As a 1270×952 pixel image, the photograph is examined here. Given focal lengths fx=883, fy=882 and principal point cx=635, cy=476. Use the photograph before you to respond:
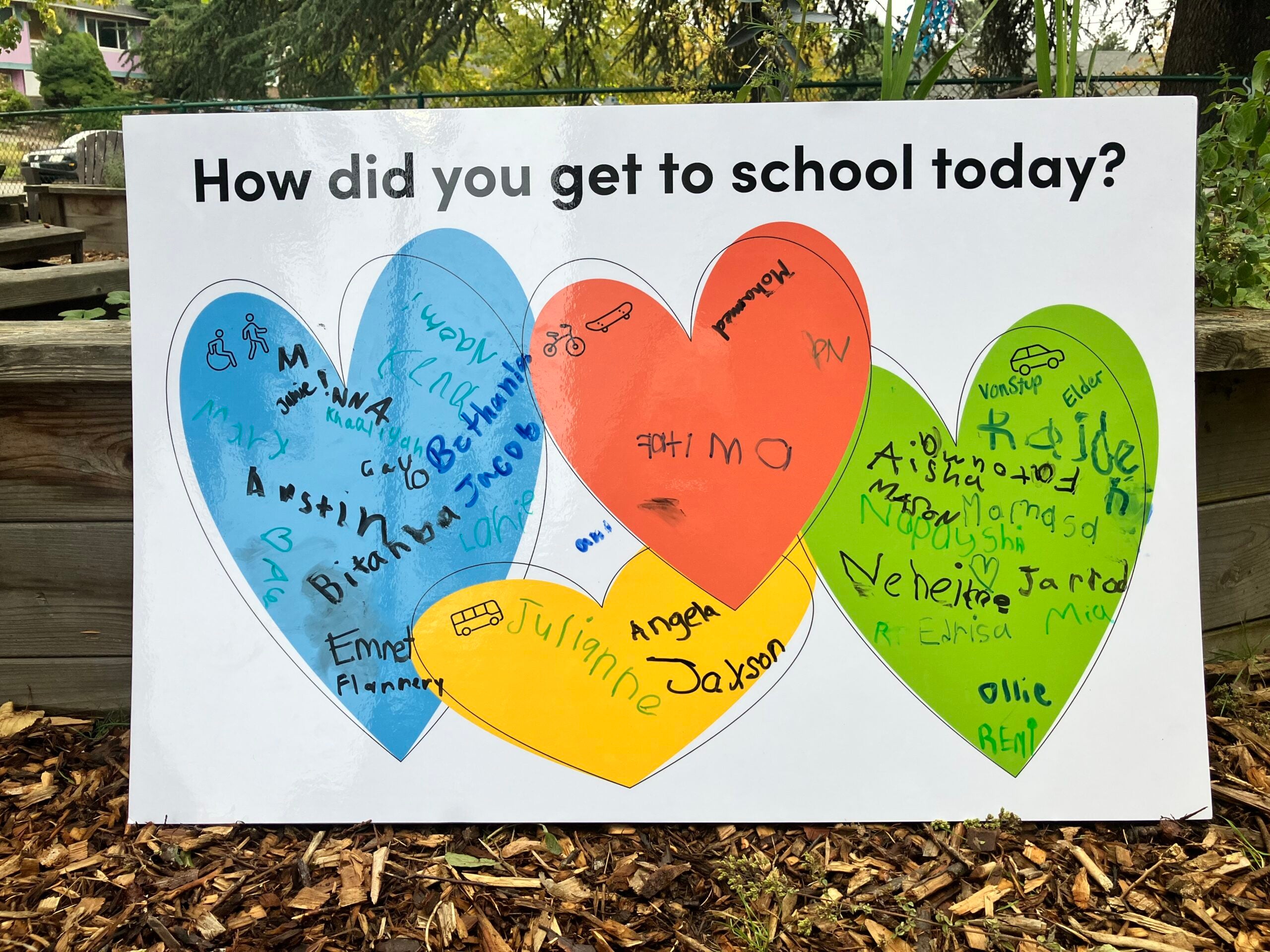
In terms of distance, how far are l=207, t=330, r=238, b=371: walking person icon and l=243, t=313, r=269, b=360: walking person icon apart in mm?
32

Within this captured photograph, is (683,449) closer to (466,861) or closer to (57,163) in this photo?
(466,861)

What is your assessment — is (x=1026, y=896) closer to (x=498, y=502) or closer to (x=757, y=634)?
(x=757, y=634)

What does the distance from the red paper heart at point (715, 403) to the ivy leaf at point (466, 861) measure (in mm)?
586

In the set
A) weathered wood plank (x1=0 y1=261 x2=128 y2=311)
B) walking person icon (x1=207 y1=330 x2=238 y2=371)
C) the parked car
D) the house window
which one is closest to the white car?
the parked car

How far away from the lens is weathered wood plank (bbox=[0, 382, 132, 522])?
66.4 inches

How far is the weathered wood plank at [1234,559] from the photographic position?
6.05 feet

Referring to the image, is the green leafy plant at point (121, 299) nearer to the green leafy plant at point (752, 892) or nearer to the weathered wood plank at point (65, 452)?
the weathered wood plank at point (65, 452)

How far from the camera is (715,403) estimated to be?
4.99 ft

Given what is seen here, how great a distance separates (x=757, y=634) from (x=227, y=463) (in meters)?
0.97

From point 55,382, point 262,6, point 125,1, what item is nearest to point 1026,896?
point 55,382

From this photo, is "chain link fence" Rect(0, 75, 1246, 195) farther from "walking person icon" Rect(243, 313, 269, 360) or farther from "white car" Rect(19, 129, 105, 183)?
"walking person icon" Rect(243, 313, 269, 360)

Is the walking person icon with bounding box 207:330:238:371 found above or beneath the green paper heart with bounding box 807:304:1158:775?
above

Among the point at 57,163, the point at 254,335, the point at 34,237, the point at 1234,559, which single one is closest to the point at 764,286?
the point at 254,335

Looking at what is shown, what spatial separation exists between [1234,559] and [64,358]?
2360 millimetres
